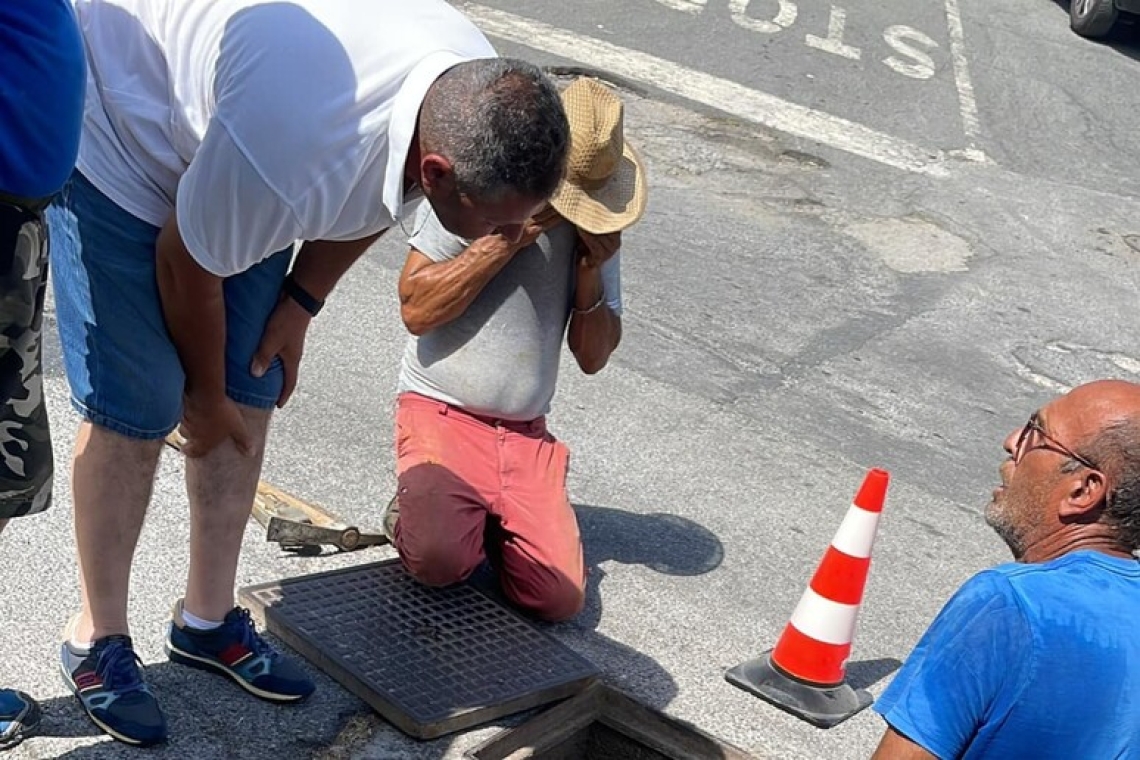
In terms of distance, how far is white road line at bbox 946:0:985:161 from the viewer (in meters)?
9.70

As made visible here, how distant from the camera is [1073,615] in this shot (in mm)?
2355

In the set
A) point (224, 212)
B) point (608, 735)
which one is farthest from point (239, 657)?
point (224, 212)

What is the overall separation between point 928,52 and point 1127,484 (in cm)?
944

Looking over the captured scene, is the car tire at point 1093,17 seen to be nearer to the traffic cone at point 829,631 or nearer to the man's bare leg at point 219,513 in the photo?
the traffic cone at point 829,631

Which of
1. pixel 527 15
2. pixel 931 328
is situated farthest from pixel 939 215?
pixel 527 15

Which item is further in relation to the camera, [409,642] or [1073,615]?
[409,642]

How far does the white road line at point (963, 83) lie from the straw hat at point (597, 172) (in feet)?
19.3

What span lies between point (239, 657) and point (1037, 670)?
1.78 m

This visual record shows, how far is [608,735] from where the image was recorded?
3.69m

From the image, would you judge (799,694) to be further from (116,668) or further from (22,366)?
(22,366)

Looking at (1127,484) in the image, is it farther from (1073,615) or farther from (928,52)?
(928,52)

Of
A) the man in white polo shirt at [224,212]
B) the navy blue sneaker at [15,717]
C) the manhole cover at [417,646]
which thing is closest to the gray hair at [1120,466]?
the man in white polo shirt at [224,212]

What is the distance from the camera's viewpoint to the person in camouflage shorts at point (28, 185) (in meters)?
2.40

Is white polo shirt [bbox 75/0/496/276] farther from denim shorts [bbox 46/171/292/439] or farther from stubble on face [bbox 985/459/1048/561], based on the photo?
stubble on face [bbox 985/459/1048/561]
